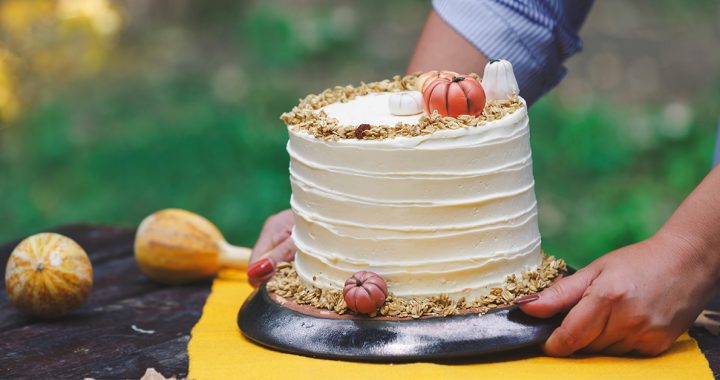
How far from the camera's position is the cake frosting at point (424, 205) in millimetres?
1903

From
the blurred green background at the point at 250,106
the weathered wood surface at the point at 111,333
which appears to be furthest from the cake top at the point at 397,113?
the blurred green background at the point at 250,106

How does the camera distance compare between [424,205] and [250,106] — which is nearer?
[424,205]

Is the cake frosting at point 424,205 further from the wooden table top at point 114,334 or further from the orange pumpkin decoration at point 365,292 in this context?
the wooden table top at point 114,334

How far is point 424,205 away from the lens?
6.27 feet

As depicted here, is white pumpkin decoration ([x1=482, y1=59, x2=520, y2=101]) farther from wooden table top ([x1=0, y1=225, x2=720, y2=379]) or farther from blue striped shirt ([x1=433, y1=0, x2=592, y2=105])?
wooden table top ([x1=0, y1=225, x2=720, y2=379])

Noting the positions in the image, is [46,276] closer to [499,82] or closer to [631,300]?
[499,82]

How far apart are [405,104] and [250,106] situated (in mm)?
3274

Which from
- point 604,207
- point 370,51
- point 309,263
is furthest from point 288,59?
point 309,263

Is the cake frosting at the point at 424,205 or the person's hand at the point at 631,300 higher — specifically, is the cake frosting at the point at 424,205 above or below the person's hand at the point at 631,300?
above

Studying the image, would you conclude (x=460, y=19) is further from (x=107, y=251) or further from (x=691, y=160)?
(x=691, y=160)

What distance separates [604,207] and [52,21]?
99.0 inches

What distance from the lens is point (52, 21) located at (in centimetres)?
486

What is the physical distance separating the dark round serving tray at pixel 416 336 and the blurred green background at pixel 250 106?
8.30ft

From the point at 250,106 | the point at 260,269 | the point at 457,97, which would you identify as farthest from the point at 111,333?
the point at 250,106
